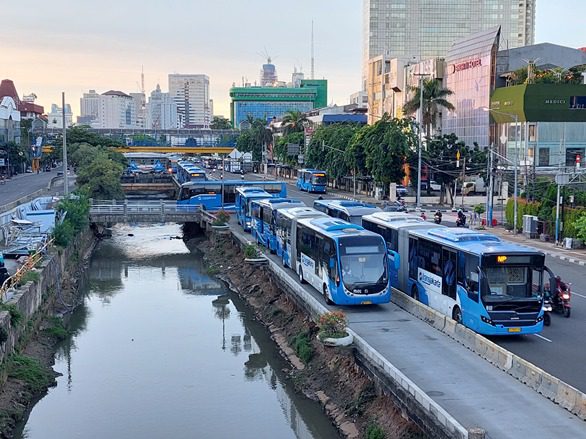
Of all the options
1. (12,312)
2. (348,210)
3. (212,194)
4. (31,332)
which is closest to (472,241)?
(348,210)

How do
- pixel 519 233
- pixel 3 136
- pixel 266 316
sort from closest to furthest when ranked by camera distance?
pixel 266 316, pixel 519 233, pixel 3 136

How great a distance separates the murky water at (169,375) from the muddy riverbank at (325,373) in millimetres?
542

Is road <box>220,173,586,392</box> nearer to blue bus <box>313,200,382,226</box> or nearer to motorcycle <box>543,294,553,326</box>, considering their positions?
motorcycle <box>543,294,553,326</box>

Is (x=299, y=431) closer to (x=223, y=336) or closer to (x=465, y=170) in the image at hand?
(x=223, y=336)

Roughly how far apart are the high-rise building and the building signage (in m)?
85.0

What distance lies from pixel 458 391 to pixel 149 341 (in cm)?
1819

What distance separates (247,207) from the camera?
185ft

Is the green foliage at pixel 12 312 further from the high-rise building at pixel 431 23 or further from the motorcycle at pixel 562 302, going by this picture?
the high-rise building at pixel 431 23

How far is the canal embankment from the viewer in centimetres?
2507

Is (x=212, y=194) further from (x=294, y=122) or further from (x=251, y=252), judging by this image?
(x=294, y=122)

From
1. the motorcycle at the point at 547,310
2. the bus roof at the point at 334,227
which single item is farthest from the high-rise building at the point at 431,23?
the motorcycle at the point at 547,310

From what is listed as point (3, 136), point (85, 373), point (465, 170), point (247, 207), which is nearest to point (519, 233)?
point (247, 207)

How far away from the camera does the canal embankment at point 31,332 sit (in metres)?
25.1

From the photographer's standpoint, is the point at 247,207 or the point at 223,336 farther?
the point at 247,207
